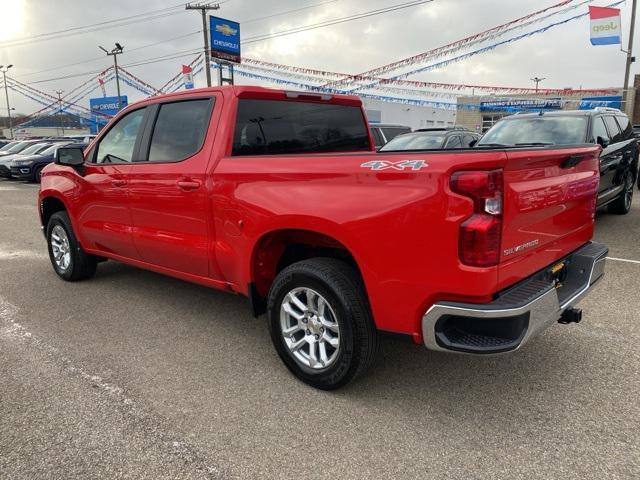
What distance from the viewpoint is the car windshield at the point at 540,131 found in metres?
7.29

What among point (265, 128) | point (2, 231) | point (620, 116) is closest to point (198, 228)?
point (265, 128)

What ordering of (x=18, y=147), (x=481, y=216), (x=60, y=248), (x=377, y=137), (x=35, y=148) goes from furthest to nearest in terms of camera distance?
(x=18, y=147)
(x=35, y=148)
(x=377, y=137)
(x=60, y=248)
(x=481, y=216)

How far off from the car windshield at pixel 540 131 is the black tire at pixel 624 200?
6.71 ft

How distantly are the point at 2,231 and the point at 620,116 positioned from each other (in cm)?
1129

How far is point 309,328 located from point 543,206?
5.07 feet

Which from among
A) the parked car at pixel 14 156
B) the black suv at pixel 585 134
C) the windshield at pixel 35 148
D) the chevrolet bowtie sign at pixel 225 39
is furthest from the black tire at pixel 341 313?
the chevrolet bowtie sign at pixel 225 39

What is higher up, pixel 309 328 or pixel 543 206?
pixel 543 206

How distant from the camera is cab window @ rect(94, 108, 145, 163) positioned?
4.47 m

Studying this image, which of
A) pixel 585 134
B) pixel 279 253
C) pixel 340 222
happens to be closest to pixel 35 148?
pixel 585 134

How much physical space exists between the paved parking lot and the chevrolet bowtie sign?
90.4 ft

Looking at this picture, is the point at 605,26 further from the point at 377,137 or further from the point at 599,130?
the point at 599,130

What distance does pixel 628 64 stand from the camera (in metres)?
24.3

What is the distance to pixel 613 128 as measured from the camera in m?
8.16

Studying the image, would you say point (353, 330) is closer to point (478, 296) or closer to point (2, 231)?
point (478, 296)
